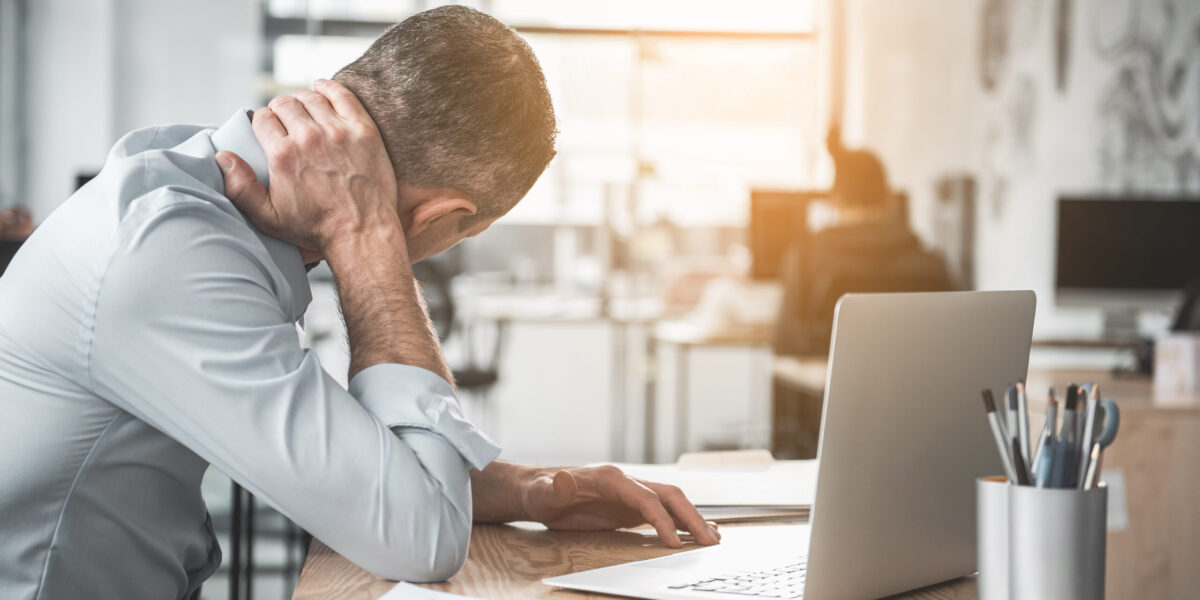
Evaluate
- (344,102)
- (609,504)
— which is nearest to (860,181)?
(609,504)

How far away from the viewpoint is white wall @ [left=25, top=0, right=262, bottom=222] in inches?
196

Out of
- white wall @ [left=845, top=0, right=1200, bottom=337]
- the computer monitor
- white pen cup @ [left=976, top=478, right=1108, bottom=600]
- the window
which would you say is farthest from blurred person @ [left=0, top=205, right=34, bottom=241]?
white wall @ [left=845, top=0, right=1200, bottom=337]

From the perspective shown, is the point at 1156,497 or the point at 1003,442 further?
the point at 1156,497

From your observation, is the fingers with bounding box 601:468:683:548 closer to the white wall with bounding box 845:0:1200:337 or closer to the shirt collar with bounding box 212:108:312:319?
the shirt collar with bounding box 212:108:312:319

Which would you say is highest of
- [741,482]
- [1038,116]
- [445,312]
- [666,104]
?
[666,104]

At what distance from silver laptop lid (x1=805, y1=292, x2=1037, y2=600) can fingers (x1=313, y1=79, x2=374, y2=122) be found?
1.50 feet

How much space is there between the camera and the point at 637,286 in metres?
5.96

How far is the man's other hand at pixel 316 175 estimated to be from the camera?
2.85 ft

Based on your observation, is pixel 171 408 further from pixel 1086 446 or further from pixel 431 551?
pixel 1086 446

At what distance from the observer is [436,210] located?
0.95 metres

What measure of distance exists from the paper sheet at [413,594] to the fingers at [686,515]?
27cm

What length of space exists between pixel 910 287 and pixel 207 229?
3.60 m

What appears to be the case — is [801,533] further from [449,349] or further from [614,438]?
[614,438]

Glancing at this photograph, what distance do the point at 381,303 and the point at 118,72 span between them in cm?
499
